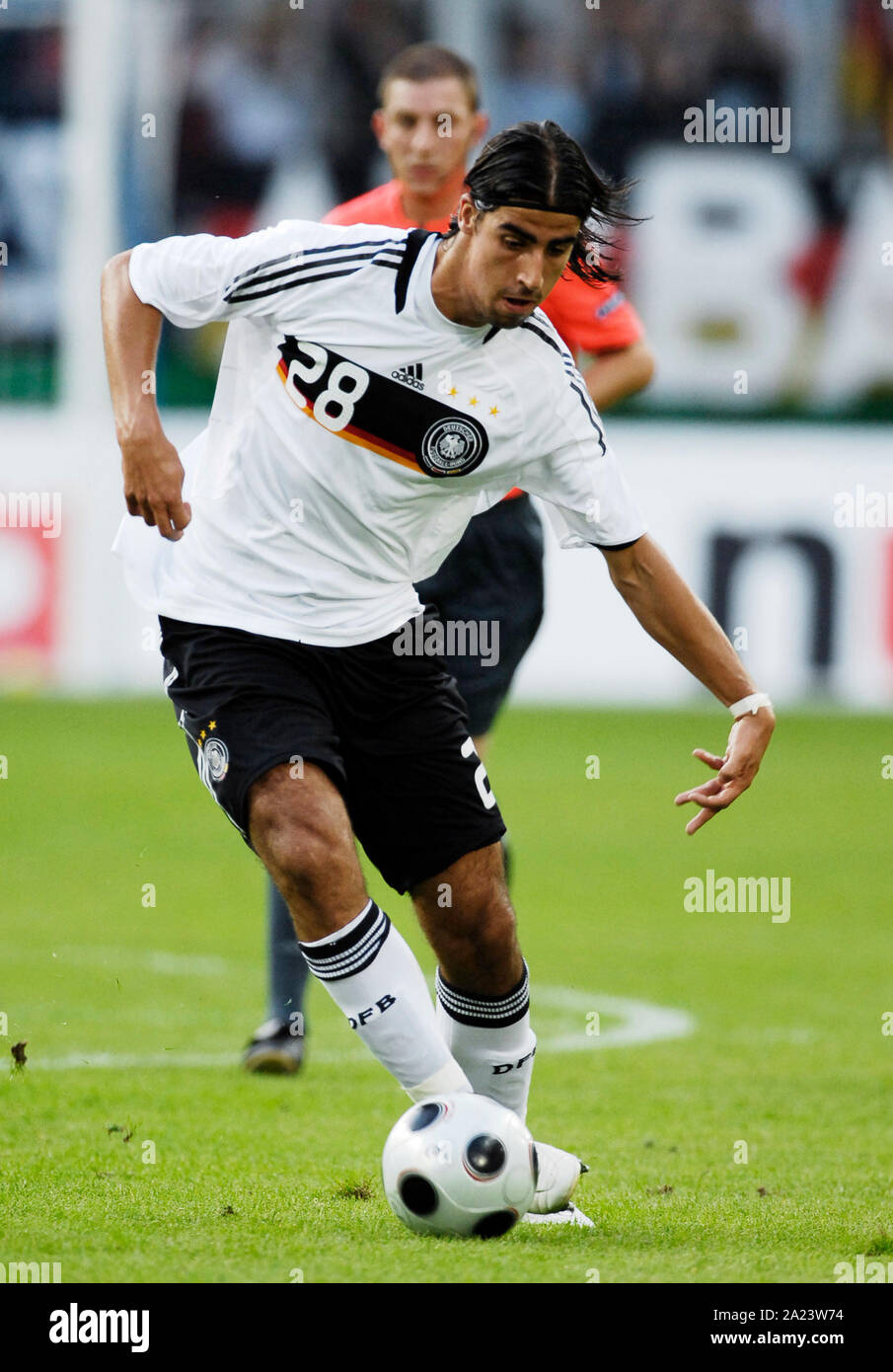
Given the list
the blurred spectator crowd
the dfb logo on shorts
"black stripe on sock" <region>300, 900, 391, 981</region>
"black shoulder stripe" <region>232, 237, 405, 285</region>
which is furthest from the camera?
the blurred spectator crowd

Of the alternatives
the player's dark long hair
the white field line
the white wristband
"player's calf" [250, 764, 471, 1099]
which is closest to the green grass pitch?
the white field line

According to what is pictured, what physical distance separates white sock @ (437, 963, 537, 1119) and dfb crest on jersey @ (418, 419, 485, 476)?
3.46 ft

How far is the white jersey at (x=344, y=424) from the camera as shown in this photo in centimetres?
424

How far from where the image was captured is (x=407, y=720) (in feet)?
14.3

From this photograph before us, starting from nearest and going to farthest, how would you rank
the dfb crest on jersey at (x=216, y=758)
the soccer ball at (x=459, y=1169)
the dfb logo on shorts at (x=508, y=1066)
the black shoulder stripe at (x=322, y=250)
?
the soccer ball at (x=459, y=1169) → the dfb crest on jersey at (x=216, y=758) → the black shoulder stripe at (x=322, y=250) → the dfb logo on shorts at (x=508, y=1066)

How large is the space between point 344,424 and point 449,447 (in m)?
0.21

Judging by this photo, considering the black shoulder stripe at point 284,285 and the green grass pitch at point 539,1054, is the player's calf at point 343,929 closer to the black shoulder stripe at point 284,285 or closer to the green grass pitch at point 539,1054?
the green grass pitch at point 539,1054

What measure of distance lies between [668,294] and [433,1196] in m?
16.1

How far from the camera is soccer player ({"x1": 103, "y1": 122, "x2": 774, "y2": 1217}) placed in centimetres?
409

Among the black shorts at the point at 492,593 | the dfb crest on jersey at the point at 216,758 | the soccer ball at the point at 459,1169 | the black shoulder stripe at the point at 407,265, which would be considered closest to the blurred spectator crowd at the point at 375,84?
the black shorts at the point at 492,593

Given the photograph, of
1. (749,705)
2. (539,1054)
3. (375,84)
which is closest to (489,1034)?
(749,705)

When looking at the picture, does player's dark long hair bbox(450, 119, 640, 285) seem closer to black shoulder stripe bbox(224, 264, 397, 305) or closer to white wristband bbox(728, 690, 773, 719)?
black shoulder stripe bbox(224, 264, 397, 305)

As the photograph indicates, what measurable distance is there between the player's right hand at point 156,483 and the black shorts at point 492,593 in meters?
1.86
